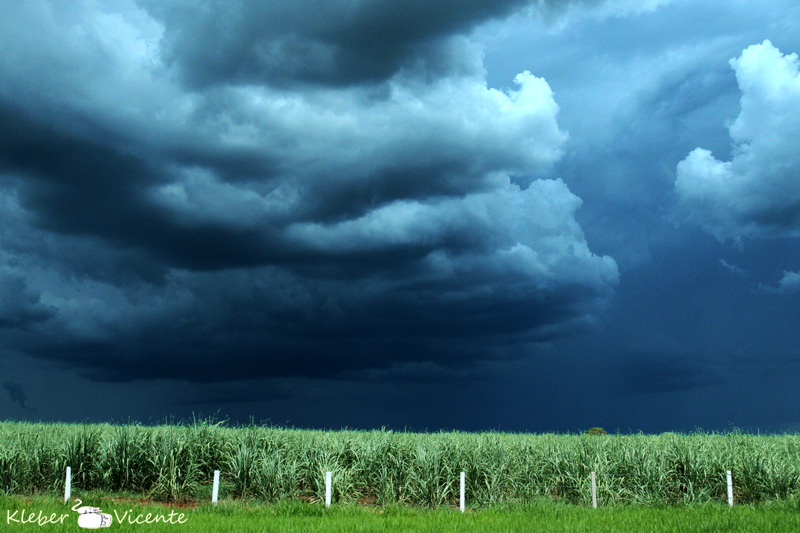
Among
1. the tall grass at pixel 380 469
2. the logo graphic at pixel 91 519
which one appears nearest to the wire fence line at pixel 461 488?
the tall grass at pixel 380 469

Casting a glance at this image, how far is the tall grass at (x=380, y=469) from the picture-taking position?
68.9 feet

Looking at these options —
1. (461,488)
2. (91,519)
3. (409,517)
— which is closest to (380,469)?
(461,488)

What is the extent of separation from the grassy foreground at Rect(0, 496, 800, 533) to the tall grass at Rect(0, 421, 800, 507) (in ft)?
5.25

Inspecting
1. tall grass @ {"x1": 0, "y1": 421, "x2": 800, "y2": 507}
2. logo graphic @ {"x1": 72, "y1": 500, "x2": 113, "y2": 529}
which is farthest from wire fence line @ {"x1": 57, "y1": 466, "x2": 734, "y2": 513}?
logo graphic @ {"x1": 72, "y1": 500, "x2": 113, "y2": 529}

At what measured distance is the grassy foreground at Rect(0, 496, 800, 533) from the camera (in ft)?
48.9

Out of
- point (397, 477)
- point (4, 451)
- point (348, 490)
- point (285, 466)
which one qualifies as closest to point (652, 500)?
point (397, 477)

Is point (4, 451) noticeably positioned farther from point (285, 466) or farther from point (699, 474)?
point (699, 474)

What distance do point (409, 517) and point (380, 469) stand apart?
4667 millimetres

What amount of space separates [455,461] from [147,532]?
10706mm

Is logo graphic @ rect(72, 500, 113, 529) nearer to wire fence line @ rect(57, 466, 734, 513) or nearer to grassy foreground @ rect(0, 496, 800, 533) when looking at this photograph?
grassy foreground @ rect(0, 496, 800, 533)

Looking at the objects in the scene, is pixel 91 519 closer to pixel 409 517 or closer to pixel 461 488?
pixel 409 517

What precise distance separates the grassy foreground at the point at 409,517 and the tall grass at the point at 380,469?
160 cm

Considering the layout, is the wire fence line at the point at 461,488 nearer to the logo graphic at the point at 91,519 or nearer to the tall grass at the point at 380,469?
the tall grass at the point at 380,469

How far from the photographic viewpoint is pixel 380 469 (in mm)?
21750
